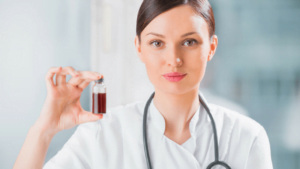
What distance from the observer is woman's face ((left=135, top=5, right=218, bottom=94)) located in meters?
0.82

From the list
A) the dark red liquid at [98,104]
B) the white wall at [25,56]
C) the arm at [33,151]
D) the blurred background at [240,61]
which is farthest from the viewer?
the blurred background at [240,61]

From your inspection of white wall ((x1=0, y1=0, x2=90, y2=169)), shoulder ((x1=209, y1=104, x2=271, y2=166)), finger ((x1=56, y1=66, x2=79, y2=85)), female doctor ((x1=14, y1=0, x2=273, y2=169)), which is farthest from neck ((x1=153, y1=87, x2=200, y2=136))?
white wall ((x1=0, y1=0, x2=90, y2=169))

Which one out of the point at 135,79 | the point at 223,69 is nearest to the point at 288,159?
the point at 223,69

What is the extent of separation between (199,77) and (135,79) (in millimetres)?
558

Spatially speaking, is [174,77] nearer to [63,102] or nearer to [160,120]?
[160,120]

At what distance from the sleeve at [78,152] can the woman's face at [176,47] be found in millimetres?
334

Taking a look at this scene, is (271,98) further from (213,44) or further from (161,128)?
(161,128)

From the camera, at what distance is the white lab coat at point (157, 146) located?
87 cm

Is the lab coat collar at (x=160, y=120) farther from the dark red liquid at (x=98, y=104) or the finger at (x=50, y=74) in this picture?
the finger at (x=50, y=74)

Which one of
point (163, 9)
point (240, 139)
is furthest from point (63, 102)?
point (240, 139)

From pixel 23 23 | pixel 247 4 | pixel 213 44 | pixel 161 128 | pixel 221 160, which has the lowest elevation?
pixel 221 160

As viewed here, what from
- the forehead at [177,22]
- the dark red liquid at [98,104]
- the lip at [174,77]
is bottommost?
the dark red liquid at [98,104]

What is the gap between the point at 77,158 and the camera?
0.87 metres

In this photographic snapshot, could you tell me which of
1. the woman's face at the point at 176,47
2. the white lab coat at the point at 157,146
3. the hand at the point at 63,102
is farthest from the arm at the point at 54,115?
the woman's face at the point at 176,47
